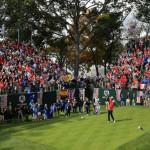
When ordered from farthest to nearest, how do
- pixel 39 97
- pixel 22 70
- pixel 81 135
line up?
pixel 22 70
pixel 39 97
pixel 81 135

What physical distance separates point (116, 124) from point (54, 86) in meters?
15.8

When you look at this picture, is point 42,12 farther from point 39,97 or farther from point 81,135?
point 81,135

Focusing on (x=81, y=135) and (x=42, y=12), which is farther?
(x=42, y=12)

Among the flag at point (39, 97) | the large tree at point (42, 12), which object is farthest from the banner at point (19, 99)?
the large tree at point (42, 12)

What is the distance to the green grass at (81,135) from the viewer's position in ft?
54.5

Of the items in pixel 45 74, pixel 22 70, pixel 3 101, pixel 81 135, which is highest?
pixel 22 70

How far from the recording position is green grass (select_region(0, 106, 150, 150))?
16609 millimetres

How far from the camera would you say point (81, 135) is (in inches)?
768

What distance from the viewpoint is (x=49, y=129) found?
74.3 feet

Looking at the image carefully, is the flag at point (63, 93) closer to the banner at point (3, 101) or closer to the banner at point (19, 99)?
the banner at point (19, 99)

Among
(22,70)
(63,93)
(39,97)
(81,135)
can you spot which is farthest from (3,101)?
(81,135)

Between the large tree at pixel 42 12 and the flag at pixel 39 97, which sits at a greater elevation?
the large tree at pixel 42 12

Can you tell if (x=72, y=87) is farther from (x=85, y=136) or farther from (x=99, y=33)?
(x=85, y=136)

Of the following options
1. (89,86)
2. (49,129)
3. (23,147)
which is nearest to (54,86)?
(89,86)
